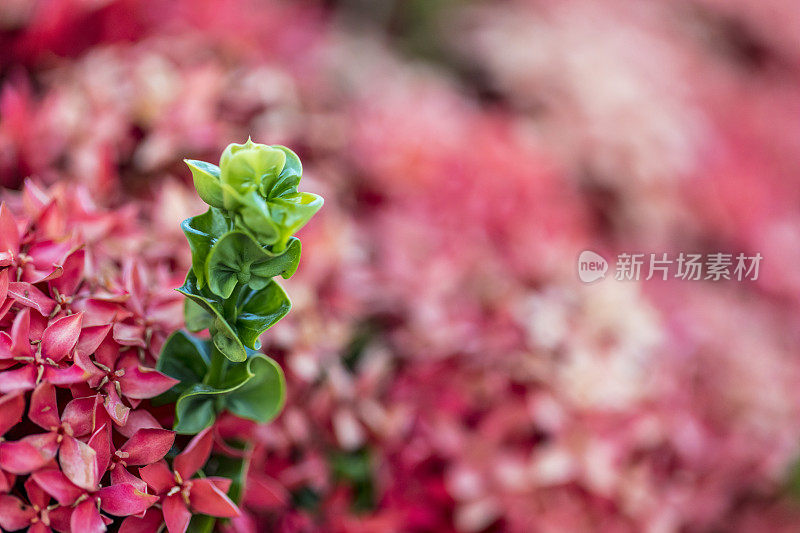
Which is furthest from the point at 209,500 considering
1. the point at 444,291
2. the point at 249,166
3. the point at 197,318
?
the point at 444,291

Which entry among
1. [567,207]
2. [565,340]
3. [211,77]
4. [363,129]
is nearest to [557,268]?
[565,340]

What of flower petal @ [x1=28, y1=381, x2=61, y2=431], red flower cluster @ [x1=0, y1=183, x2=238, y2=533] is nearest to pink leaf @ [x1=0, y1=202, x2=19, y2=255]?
red flower cluster @ [x1=0, y1=183, x2=238, y2=533]

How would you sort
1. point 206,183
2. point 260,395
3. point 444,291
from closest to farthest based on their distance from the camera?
point 206,183
point 260,395
point 444,291

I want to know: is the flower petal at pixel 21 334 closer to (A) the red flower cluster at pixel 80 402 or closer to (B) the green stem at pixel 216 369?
(A) the red flower cluster at pixel 80 402

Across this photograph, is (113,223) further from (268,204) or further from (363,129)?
(363,129)

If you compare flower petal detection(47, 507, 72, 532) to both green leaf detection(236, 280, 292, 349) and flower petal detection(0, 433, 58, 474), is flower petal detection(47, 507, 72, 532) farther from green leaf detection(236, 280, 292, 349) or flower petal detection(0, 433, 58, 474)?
green leaf detection(236, 280, 292, 349)

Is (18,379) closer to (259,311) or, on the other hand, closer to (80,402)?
(80,402)
